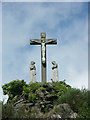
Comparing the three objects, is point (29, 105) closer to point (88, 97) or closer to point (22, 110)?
point (22, 110)

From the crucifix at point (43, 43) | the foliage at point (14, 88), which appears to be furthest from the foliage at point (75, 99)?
the crucifix at point (43, 43)

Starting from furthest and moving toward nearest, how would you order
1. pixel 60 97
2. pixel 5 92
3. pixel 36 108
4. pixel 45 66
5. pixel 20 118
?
pixel 45 66
pixel 5 92
pixel 60 97
pixel 36 108
pixel 20 118

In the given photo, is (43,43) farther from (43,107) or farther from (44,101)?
(43,107)

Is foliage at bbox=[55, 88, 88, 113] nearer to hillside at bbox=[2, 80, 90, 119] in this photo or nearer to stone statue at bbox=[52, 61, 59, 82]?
hillside at bbox=[2, 80, 90, 119]

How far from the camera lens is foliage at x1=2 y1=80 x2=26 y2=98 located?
11723 mm

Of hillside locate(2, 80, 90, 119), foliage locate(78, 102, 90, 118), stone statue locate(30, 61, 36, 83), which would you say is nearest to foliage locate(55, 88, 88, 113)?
hillside locate(2, 80, 90, 119)

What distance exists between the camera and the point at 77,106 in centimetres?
947

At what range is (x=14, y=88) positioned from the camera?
11781mm

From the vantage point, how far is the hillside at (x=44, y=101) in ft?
28.8

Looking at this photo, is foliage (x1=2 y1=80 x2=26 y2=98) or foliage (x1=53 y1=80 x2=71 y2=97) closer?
foliage (x1=53 y1=80 x2=71 y2=97)

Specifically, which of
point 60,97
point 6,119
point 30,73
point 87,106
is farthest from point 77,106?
point 30,73

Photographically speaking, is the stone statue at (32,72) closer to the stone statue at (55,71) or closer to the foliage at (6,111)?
the stone statue at (55,71)

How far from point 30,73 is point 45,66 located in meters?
1.42

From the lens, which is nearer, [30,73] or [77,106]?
[77,106]
